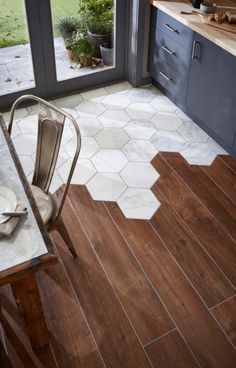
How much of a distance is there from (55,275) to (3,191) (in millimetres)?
760

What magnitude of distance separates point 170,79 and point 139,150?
736 millimetres

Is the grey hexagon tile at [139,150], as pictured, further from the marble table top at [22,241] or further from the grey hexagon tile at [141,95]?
the marble table top at [22,241]

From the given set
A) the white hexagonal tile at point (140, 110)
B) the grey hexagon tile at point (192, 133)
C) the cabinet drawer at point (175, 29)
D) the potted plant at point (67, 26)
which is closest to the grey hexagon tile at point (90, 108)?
the white hexagonal tile at point (140, 110)

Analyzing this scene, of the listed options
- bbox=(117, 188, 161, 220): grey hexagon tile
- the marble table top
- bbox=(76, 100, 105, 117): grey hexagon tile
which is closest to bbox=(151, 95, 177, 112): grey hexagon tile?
bbox=(76, 100, 105, 117): grey hexagon tile

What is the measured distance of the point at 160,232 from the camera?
2443mm

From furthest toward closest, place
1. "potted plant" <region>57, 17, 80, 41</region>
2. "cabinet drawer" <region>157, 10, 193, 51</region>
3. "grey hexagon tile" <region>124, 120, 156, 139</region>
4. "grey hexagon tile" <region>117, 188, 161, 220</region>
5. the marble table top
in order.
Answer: "potted plant" <region>57, 17, 80, 41</region> → "grey hexagon tile" <region>124, 120, 156, 139</region> → "cabinet drawer" <region>157, 10, 193, 51</region> → "grey hexagon tile" <region>117, 188, 161, 220</region> → the marble table top

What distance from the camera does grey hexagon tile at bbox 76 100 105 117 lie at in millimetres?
3383

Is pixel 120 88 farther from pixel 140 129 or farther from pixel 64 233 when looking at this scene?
pixel 64 233

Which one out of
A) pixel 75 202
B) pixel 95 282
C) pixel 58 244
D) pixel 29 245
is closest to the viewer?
pixel 29 245

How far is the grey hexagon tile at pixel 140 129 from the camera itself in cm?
317

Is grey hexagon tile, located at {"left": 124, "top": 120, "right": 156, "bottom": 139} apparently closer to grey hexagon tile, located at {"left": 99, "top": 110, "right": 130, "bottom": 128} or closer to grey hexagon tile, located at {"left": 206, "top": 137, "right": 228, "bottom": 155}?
grey hexagon tile, located at {"left": 99, "top": 110, "right": 130, "bottom": 128}

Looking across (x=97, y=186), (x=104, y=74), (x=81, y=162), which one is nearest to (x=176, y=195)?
(x=97, y=186)

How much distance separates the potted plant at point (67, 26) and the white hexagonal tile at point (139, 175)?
1.36 metres

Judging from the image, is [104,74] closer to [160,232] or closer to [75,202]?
[75,202]
